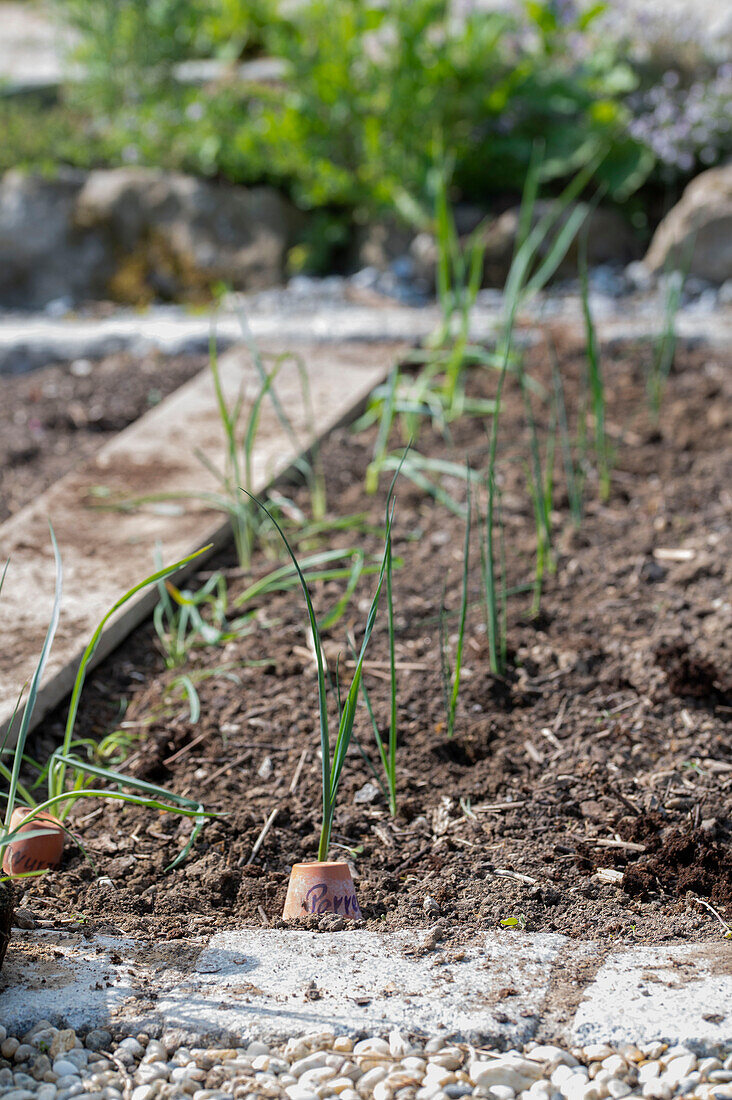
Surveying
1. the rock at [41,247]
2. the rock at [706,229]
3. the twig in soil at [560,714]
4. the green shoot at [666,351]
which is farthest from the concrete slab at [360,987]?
the rock at [41,247]

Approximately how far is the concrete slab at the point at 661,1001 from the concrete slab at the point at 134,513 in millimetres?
1144

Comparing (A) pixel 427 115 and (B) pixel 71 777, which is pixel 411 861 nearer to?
(B) pixel 71 777

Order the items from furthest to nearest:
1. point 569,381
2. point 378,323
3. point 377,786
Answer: point 378,323
point 569,381
point 377,786

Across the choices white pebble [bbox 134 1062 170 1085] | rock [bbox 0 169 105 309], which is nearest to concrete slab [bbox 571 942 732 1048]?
white pebble [bbox 134 1062 170 1085]

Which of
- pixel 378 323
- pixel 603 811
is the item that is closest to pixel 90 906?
pixel 603 811

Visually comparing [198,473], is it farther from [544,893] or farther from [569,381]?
[544,893]

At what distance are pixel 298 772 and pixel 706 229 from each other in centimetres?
357

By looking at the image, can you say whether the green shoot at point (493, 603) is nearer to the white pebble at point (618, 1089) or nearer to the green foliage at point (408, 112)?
the white pebble at point (618, 1089)

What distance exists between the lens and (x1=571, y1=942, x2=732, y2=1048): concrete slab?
3.66ft

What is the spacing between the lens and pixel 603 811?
1628 millimetres

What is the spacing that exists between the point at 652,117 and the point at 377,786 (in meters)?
4.14

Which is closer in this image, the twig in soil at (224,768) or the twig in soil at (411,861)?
the twig in soil at (411,861)

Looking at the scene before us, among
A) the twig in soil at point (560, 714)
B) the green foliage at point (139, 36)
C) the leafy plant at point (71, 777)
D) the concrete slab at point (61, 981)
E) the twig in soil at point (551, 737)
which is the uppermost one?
the green foliage at point (139, 36)

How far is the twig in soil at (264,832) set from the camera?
5.15 feet
